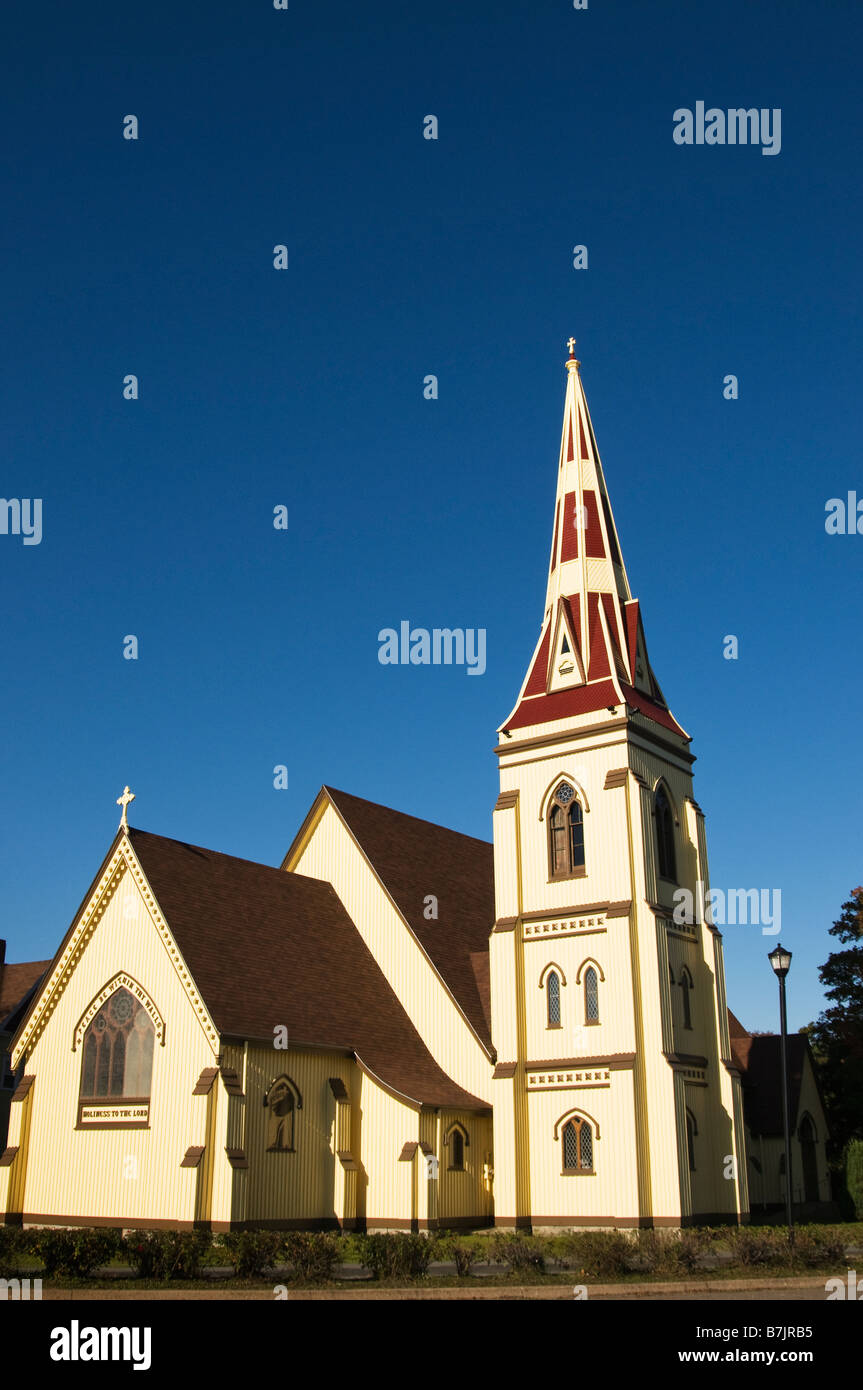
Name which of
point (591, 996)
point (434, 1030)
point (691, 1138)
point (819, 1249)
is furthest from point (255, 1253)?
point (434, 1030)

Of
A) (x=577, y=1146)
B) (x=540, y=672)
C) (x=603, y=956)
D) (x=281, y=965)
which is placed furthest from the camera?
(x=540, y=672)

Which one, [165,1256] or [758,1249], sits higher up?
[165,1256]

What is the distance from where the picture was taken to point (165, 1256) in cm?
1950

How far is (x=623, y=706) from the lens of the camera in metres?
35.1

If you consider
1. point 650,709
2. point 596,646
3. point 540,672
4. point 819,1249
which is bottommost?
point 819,1249

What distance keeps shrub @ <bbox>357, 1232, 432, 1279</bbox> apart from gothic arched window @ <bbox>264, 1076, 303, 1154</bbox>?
10.6m

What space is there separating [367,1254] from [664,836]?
60.3 ft

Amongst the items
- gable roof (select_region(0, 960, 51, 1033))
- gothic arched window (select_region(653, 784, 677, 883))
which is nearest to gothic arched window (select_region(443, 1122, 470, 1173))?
gothic arched window (select_region(653, 784, 677, 883))

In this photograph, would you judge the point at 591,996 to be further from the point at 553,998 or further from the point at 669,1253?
the point at 669,1253

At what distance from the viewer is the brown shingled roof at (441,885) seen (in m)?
37.4

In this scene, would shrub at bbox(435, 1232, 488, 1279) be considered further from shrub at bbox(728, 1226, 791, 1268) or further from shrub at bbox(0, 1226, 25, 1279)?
shrub at bbox(0, 1226, 25, 1279)

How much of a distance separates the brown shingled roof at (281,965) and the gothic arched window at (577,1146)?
10.2 ft

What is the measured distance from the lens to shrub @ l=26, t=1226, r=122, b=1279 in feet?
63.5

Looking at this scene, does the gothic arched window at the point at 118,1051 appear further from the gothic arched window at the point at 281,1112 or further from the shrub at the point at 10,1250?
the shrub at the point at 10,1250
